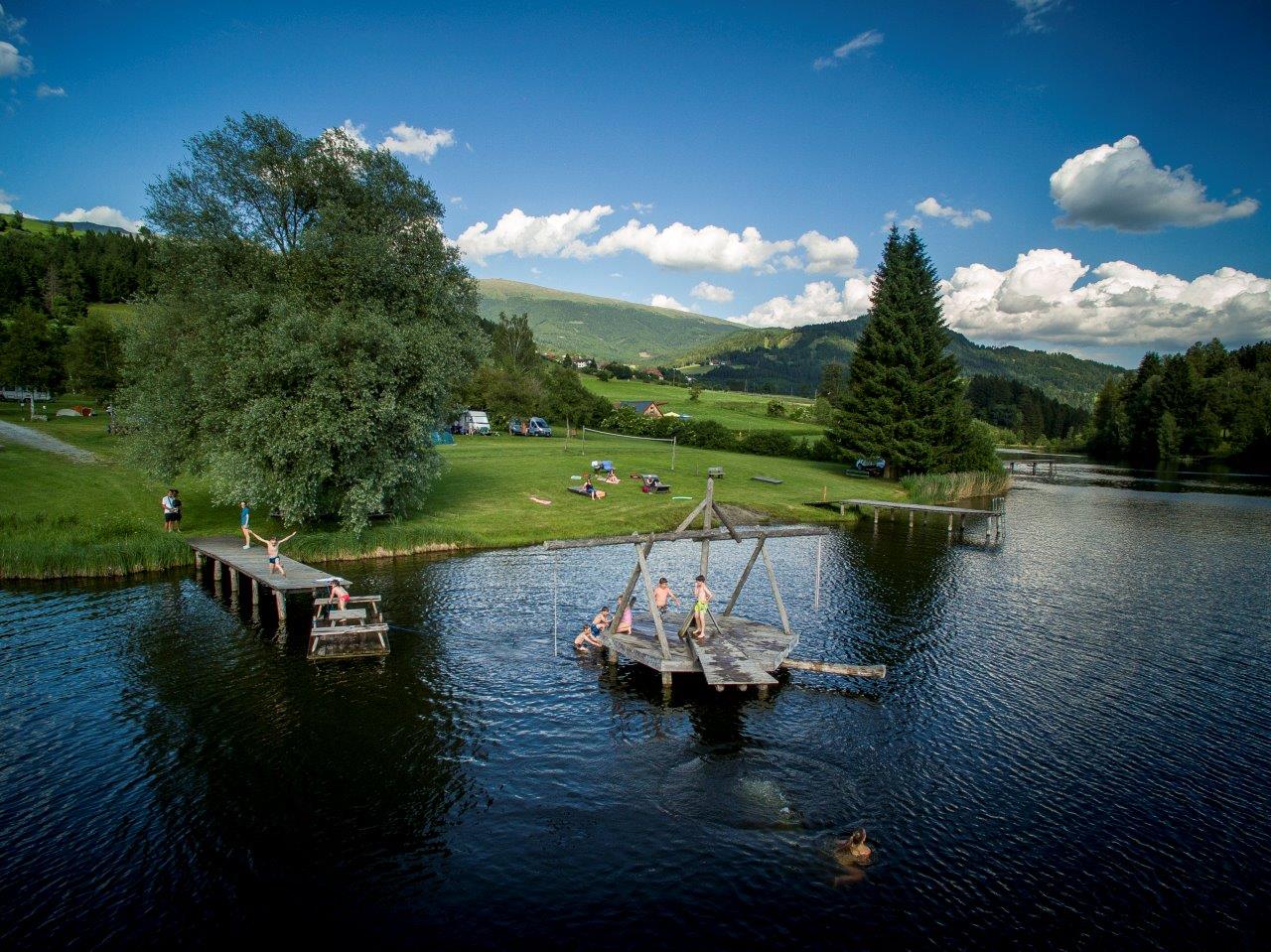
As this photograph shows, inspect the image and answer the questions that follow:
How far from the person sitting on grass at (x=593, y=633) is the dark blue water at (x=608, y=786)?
971 millimetres

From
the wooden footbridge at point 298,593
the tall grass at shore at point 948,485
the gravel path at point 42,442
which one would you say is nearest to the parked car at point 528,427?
the tall grass at shore at point 948,485

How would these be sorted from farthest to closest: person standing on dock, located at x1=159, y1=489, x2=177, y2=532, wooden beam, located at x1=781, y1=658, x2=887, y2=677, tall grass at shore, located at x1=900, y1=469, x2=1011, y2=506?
tall grass at shore, located at x1=900, y1=469, x2=1011, y2=506 → person standing on dock, located at x1=159, y1=489, x2=177, y2=532 → wooden beam, located at x1=781, y1=658, x2=887, y2=677

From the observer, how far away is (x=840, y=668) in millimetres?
24719

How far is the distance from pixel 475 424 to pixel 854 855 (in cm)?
8759

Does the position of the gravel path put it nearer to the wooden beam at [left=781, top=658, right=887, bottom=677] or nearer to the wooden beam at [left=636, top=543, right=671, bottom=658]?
the wooden beam at [left=636, top=543, right=671, bottom=658]

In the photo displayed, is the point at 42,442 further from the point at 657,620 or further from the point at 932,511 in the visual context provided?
the point at 932,511

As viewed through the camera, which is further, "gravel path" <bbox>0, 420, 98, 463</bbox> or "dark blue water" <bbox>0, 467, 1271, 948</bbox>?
"gravel path" <bbox>0, 420, 98, 463</bbox>

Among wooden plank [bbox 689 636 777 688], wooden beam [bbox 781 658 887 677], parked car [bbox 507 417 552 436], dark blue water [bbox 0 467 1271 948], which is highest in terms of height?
parked car [bbox 507 417 552 436]

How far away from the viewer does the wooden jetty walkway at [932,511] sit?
55.1 m

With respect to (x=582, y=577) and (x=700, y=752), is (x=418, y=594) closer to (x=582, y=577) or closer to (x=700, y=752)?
(x=582, y=577)

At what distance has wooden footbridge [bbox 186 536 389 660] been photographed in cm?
2622

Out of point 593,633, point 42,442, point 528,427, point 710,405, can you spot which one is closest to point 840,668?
point 593,633

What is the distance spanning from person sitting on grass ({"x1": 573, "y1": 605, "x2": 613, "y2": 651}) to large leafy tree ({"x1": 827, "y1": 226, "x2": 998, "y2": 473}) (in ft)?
200

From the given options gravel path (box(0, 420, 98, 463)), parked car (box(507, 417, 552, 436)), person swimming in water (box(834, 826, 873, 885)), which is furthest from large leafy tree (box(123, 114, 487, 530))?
parked car (box(507, 417, 552, 436))
